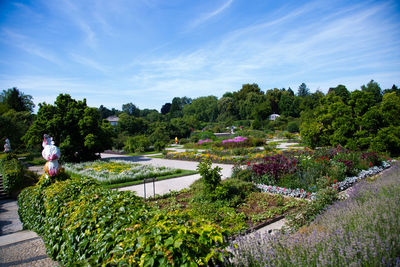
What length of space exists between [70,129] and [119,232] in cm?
1625

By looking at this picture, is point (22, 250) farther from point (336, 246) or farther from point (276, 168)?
point (276, 168)

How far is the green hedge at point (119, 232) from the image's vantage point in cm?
183

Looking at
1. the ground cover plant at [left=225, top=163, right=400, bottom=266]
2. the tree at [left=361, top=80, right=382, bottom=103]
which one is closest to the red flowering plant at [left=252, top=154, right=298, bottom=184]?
the ground cover plant at [left=225, top=163, right=400, bottom=266]

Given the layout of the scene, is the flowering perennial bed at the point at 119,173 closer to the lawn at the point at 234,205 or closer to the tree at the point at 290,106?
the lawn at the point at 234,205

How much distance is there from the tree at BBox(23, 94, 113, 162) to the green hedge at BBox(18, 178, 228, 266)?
41.7 feet

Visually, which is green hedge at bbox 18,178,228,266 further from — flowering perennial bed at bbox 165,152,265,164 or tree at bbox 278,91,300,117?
tree at bbox 278,91,300,117

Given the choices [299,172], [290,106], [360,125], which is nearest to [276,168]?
[299,172]

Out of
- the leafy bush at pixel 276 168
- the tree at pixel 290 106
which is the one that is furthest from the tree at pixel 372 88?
the leafy bush at pixel 276 168

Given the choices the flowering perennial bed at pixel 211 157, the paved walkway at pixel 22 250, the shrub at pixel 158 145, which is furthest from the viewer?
the shrub at pixel 158 145

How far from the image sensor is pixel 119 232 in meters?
2.31

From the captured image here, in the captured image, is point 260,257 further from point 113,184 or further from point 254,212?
point 113,184

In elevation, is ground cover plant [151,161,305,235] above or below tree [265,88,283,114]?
below

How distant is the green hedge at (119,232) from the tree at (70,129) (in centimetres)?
1271

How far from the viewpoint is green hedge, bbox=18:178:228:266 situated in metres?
1.83
